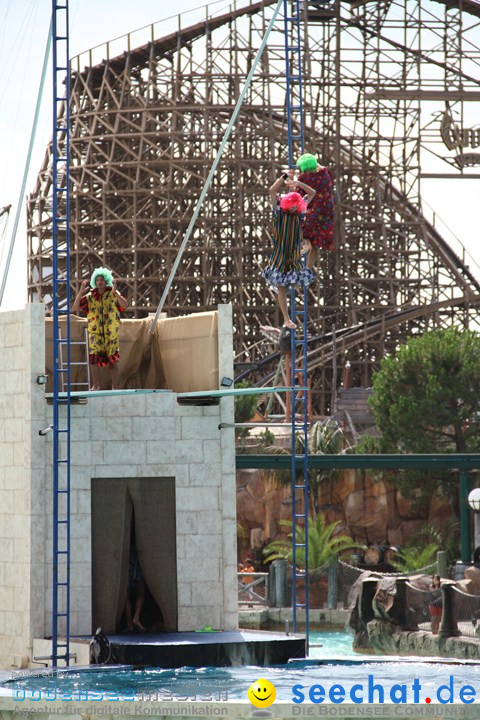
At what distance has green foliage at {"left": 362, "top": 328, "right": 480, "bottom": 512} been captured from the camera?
3953 centimetres

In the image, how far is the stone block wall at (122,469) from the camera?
17266 millimetres

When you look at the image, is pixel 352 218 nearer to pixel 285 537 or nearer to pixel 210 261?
pixel 210 261

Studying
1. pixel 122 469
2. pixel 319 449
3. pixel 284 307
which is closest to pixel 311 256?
pixel 284 307

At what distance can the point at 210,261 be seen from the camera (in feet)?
155

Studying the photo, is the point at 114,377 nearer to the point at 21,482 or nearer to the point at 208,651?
the point at 21,482

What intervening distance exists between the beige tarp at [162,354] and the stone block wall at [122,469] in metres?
0.43

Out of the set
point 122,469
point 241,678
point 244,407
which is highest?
point 244,407

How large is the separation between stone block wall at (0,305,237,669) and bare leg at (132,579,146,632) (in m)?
0.47

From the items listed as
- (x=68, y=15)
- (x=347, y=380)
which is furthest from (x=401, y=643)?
(x=347, y=380)

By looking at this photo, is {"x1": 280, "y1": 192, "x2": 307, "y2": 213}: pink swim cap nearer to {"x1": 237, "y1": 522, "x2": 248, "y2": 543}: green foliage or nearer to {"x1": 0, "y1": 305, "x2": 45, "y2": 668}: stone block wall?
{"x1": 0, "y1": 305, "x2": 45, "y2": 668}: stone block wall

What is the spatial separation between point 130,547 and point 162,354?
271 centimetres

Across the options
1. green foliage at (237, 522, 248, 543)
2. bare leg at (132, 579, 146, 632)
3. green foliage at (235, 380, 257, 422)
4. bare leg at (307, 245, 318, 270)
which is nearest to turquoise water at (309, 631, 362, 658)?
bare leg at (132, 579, 146, 632)

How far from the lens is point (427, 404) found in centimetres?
3947

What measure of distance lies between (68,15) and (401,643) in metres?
10.9
